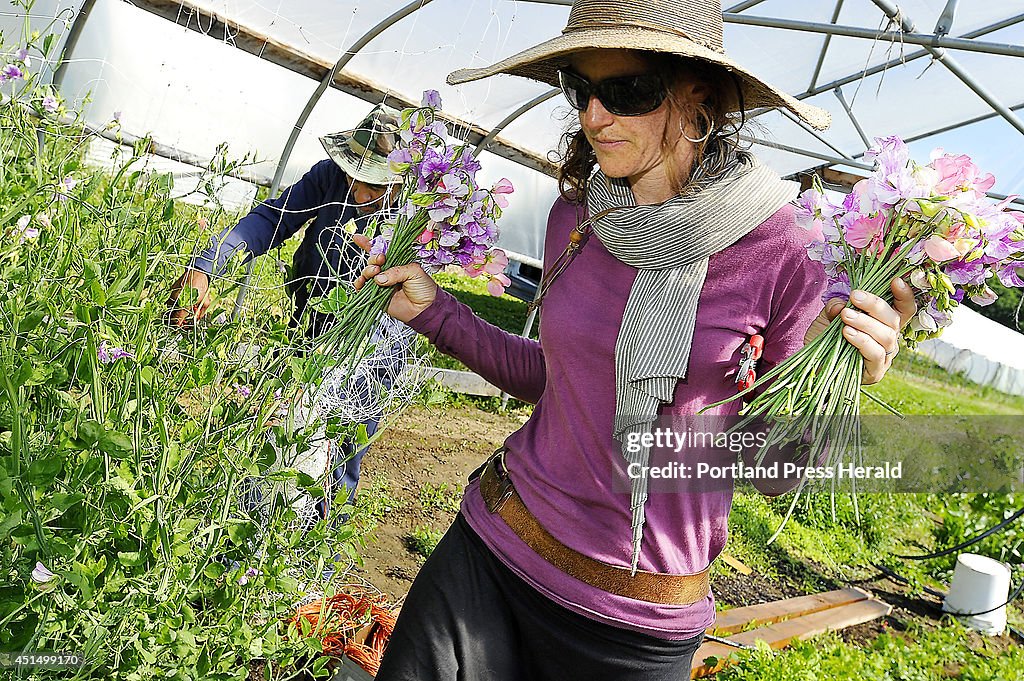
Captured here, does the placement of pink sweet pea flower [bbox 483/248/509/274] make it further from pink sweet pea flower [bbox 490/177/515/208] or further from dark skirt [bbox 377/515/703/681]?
dark skirt [bbox 377/515/703/681]

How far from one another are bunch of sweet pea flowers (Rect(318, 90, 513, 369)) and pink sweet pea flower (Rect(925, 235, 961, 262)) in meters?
0.68

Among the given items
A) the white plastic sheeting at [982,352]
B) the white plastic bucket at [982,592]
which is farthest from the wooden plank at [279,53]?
the white plastic sheeting at [982,352]

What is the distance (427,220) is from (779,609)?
2.93 metres

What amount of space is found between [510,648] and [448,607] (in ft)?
0.38

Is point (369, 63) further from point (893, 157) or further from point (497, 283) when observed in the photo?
point (893, 157)

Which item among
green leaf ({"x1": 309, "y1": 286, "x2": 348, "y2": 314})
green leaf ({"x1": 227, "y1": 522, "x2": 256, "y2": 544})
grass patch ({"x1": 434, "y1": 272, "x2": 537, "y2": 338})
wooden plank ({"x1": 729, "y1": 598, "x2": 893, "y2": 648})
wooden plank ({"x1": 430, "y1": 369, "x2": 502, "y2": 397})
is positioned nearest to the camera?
green leaf ({"x1": 227, "y1": 522, "x2": 256, "y2": 544})

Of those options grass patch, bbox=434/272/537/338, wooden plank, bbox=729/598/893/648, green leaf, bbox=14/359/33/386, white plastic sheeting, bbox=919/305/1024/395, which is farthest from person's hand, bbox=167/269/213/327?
white plastic sheeting, bbox=919/305/1024/395

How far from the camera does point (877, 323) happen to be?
3.69ft

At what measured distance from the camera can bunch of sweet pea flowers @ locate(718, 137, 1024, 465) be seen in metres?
1.10

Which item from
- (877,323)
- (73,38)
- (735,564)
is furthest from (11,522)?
(735,564)

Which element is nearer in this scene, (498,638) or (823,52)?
(498,638)

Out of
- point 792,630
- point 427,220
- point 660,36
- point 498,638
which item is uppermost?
point 660,36

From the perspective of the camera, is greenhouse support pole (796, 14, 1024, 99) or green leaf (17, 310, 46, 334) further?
greenhouse support pole (796, 14, 1024, 99)

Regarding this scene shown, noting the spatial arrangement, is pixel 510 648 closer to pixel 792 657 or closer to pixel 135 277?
pixel 135 277
